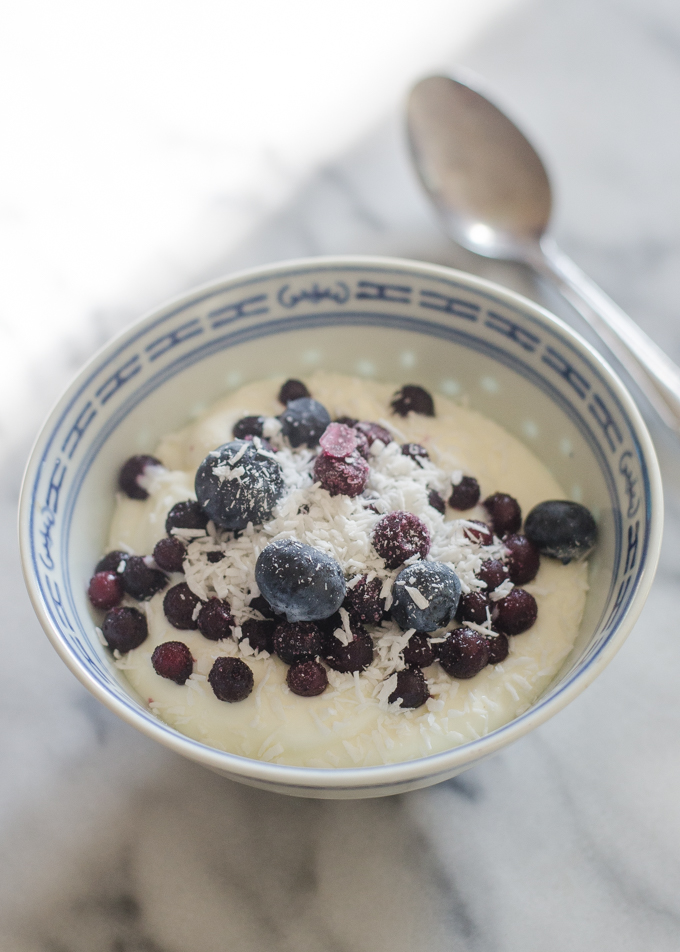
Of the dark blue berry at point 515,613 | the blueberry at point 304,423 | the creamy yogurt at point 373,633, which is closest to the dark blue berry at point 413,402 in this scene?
the creamy yogurt at point 373,633

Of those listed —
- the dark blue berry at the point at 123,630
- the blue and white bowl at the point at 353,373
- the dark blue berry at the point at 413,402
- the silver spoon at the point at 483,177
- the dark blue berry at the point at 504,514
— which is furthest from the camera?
the silver spoon at the point at 483,177

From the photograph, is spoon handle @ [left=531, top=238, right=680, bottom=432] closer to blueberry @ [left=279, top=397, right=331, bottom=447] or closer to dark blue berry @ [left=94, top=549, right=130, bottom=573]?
blueberry @ [left=279, top=397, right=331, bottom=447]

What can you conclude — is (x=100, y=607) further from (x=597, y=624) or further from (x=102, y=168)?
(x=102, y=168)

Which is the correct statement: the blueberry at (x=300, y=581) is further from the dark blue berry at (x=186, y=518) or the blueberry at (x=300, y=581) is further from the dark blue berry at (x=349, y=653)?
the dark blue berry at (x=186, y=518)

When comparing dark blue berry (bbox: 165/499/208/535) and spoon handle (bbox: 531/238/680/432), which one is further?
spoon handle (bbox: 531/238/680/432)

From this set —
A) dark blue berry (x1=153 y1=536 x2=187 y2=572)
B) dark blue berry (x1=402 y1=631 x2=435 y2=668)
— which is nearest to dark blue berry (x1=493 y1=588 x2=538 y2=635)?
dark blue berry (x1=402 y1=631 x2=435 y2=668)

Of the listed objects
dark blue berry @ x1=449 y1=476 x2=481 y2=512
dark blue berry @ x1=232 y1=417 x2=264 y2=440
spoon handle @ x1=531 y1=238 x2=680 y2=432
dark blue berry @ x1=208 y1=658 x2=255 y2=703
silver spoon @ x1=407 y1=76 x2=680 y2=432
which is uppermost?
silver spoon @ x1=407 y1=76 x2=680 y2=432

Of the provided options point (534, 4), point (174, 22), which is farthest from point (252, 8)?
point (534, 4)

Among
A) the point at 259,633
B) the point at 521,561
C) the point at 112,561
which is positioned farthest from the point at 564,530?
the point at 112,561
